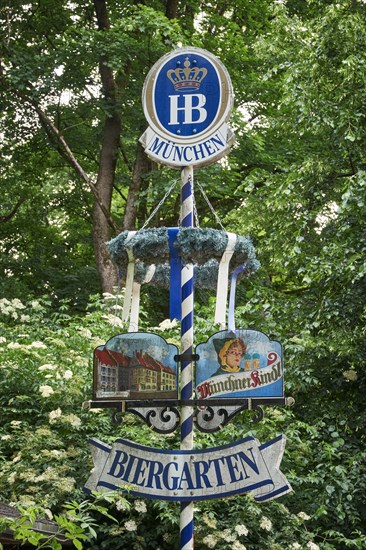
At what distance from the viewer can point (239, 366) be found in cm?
632

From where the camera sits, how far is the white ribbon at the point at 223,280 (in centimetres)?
646

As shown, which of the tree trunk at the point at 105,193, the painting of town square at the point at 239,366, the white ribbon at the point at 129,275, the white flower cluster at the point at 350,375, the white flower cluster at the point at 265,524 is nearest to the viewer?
the painting of town square at the point at 239,366

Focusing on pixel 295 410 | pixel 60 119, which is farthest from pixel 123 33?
pixel 295 410

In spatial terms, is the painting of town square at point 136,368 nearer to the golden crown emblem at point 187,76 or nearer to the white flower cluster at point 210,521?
the golden crown emblem at point 187,76

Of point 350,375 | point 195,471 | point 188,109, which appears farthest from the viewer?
point 350,375

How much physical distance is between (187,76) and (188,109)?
23 centimetres

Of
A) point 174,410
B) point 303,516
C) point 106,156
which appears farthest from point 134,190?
point 174,410

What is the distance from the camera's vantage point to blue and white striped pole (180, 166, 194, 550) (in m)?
6.35

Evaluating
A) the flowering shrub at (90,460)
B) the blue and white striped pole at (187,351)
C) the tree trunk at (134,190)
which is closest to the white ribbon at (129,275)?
the blue and white striped pole at (187,351)

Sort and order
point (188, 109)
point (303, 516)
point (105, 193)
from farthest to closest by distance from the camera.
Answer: point (105, 193) < point (303, 516) < point (188, 109)

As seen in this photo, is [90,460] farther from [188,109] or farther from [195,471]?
[188,109]

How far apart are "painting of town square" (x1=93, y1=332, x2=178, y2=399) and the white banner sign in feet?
1.14

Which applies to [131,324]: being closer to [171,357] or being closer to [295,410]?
[171,357]

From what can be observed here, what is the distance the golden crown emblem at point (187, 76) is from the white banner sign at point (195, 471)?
7.83 feet
